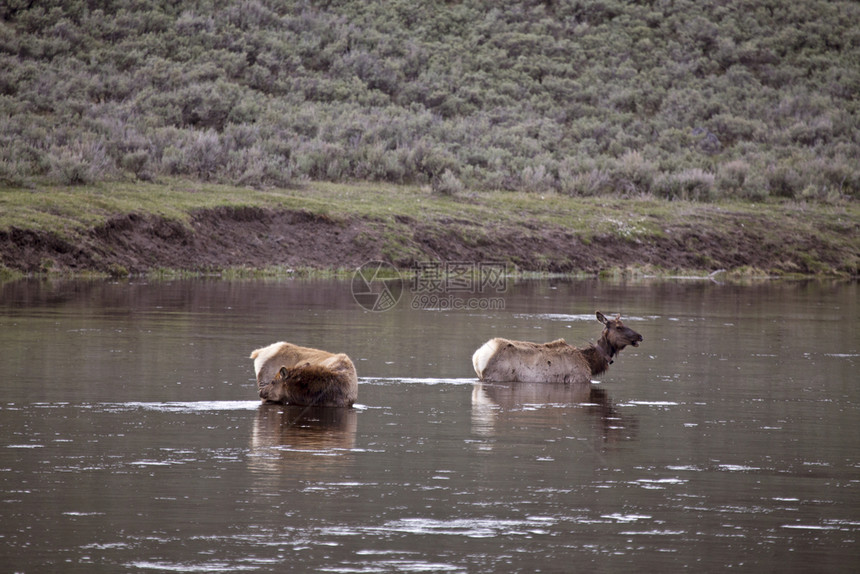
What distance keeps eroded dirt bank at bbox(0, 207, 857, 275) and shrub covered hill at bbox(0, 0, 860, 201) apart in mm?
4743

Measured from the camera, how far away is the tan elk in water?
48.1ft

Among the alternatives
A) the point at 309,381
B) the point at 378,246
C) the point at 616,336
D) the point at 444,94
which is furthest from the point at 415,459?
the point at 444,94

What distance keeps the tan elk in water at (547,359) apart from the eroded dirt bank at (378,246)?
18130 millimetres

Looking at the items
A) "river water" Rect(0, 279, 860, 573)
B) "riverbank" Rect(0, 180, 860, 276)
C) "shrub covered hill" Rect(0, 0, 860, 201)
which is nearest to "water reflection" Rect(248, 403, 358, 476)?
"river water" Rect(0, 279, 860, 573)

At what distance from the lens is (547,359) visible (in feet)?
48.7

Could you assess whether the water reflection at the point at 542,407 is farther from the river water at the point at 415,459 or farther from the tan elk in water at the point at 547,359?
the tan elk in water at the point at 547,359

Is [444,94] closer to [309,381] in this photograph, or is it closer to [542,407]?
[542,407]

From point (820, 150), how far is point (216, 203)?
33.0m

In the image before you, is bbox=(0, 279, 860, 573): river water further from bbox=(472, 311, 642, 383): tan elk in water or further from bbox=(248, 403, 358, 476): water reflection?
bbox=(472, 311, 642, 383): tan elk in water

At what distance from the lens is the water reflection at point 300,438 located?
924 cm

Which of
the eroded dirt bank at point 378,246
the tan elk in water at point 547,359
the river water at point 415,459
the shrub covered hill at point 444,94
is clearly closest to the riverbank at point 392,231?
the eroded dirt bank at point 378,246

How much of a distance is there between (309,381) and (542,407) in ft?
8.53

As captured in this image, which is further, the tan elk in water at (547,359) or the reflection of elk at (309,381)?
the tan elk in water at (547,359)

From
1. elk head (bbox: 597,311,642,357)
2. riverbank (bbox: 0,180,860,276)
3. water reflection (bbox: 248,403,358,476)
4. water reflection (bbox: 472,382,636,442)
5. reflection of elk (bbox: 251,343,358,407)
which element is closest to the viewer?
water reflection (bbox: 248,403,358,476)
